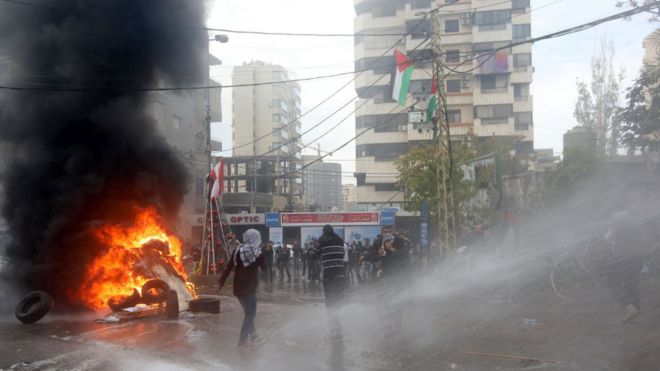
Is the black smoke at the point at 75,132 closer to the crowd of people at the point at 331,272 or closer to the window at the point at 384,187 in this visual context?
the crowd of people at the point at 331,272

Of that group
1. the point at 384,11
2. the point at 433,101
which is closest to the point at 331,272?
the point at 433,101

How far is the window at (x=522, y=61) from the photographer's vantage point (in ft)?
156

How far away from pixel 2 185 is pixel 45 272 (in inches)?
135

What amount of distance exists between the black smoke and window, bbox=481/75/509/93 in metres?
35.9

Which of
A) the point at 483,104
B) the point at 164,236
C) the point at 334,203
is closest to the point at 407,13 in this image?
the point at 483,104

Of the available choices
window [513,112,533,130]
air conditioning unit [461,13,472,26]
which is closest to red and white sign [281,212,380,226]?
window [513,112,533,130]

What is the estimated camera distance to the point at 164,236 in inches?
544

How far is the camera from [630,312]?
8.33 meters

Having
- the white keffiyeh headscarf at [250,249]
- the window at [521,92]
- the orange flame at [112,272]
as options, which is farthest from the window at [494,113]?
the white keffiyeh headscarf at [250,249]

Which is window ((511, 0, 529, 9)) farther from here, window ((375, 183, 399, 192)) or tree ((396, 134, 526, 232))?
tree ((396, 134, 526, 232))

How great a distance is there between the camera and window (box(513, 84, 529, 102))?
47.8 meters

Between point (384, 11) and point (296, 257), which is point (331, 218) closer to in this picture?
point (296, 257)

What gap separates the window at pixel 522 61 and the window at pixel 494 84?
2.03m

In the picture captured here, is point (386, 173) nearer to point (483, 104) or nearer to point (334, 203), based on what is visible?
point (483, 104)
